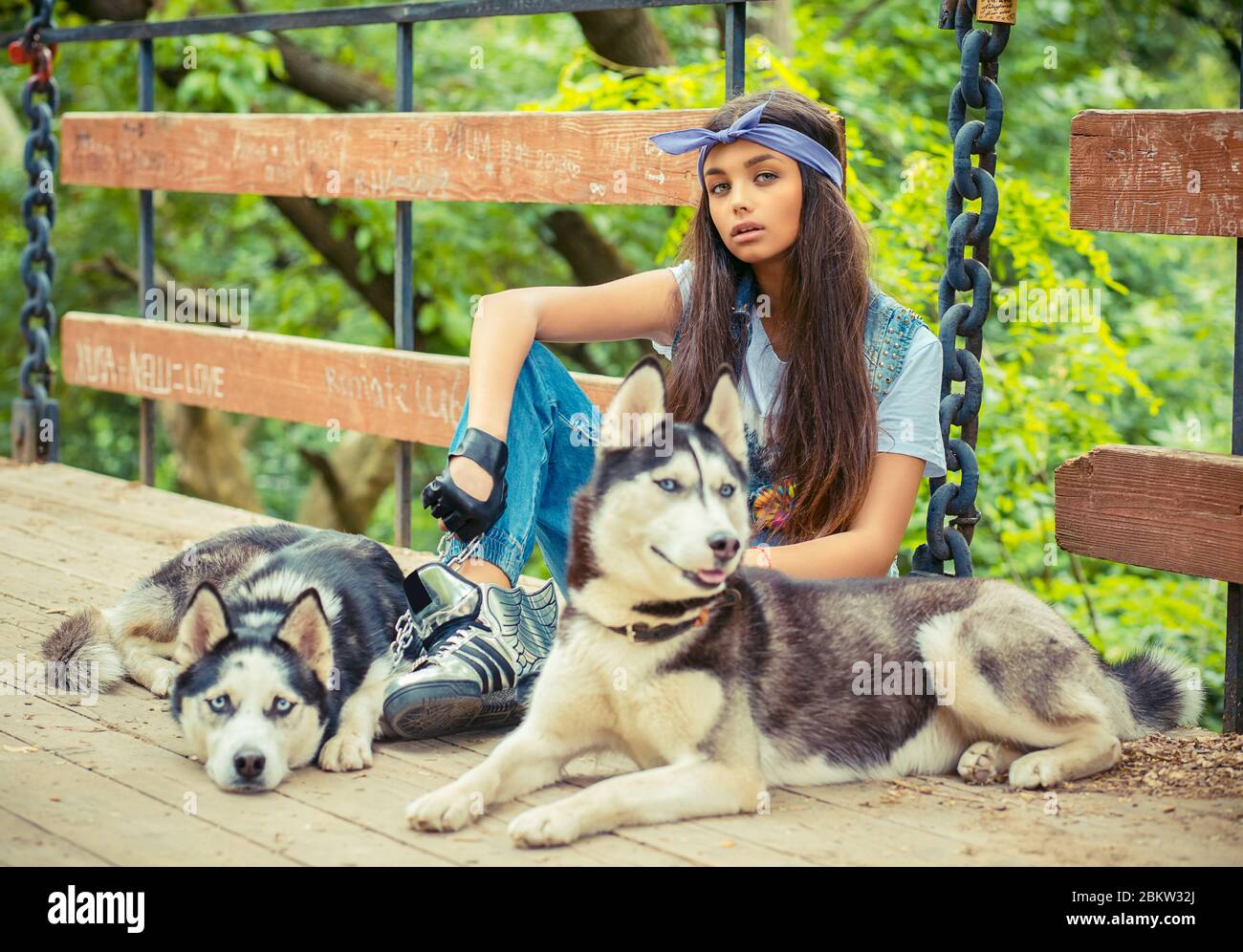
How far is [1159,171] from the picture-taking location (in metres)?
3.21

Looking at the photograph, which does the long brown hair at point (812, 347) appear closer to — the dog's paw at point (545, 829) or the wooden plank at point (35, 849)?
the dog's paw at point (545, 829)

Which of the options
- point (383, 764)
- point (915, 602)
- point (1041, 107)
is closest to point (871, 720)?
point (915, 602)

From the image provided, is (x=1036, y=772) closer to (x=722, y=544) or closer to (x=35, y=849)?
(x=722, y=544)

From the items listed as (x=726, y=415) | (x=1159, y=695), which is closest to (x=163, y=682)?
(x=726, y=415)

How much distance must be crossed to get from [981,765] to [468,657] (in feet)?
3.57

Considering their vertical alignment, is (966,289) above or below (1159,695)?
above

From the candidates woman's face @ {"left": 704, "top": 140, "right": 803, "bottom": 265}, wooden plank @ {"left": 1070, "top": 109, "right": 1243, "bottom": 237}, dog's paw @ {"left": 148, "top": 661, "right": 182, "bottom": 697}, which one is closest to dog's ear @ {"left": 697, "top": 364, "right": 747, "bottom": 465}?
woman's face @ {"left": 704, "top": 140, "right": 803, "bottom": 265}

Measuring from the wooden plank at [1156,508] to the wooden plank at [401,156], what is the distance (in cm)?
141

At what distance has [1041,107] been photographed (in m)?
8.16

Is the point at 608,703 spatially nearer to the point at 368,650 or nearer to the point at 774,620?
the point at 774,620

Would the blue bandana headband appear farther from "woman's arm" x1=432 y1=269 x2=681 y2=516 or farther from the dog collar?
the dog collar

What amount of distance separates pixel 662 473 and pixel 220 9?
304 inches

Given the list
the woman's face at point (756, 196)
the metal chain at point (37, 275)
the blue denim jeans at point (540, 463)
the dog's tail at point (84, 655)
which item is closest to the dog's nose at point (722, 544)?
the blue denim jeans at point (540, 463)

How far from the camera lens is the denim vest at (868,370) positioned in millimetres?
3342
